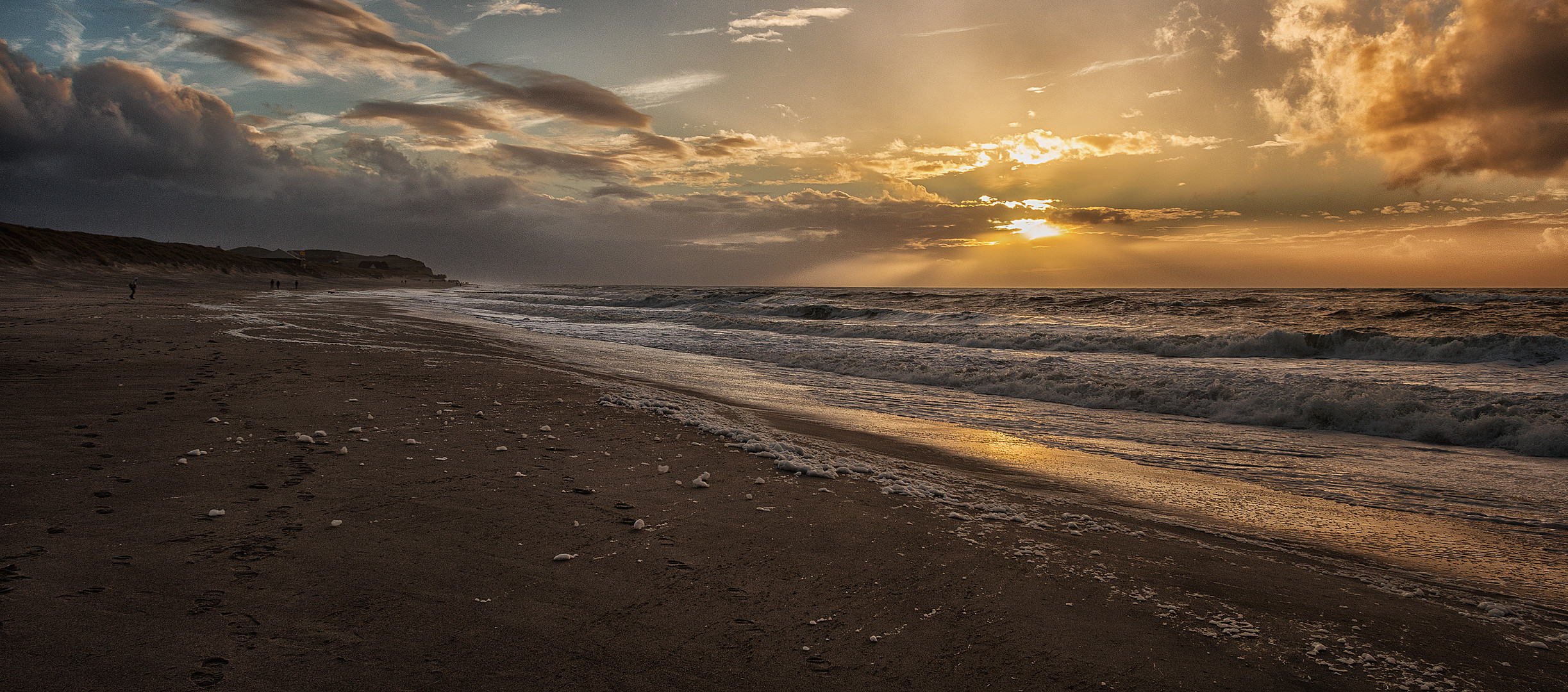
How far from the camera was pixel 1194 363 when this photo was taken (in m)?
15.4

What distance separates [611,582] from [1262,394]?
37.6 feet

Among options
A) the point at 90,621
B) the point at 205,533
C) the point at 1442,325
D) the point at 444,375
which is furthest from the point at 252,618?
the point at 1442,325

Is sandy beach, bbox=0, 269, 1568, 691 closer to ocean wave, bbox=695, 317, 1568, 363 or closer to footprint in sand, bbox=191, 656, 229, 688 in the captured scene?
footprint in sand, bbox=191, 656, 229, 688

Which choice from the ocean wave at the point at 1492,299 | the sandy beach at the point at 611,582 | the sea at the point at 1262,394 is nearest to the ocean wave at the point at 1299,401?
the sea at the point at 1262,394

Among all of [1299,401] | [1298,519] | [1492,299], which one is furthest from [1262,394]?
[1492,299]

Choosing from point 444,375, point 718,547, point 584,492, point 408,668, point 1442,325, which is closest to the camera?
point 408,668

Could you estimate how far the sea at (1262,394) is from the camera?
5918 mm

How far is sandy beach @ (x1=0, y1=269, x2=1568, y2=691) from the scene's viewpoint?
8.43 feet

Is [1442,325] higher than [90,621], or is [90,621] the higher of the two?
[1442,325]

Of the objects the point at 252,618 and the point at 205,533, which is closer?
the point at 252,618

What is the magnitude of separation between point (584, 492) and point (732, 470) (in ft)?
4.35

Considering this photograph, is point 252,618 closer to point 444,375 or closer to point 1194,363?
point 444,375

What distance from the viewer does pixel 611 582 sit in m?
3.29

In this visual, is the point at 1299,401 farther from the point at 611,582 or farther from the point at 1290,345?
the point at 611,582
